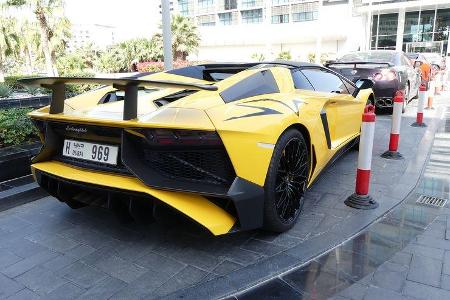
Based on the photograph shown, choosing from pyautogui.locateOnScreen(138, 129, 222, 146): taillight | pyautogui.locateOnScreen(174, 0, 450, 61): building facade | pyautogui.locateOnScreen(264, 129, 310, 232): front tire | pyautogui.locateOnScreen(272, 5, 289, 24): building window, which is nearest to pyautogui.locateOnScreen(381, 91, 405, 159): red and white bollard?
pyautogui.locateOnScreen(264, 129, 310, 232): front tire

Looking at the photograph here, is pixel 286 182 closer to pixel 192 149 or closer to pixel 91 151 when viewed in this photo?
pixel 192 149

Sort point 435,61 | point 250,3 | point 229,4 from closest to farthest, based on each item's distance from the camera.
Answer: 1. point 435,61
2. point 250,3
3. point 229,4

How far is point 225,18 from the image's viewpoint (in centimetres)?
5603

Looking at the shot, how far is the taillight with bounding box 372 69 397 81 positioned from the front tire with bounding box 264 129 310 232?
5.15 meters

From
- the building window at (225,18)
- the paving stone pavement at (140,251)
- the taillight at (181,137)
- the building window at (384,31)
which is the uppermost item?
the building window at (225,18)

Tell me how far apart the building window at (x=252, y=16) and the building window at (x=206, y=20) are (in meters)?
4.97

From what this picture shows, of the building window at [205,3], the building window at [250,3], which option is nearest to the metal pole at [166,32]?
the building window at [250,3]

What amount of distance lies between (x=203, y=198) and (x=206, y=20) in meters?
59.2

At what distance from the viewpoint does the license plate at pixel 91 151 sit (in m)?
2.72

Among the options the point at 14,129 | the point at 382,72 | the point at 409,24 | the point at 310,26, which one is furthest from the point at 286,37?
the point at 14,129

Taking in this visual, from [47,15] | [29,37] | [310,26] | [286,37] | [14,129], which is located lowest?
[14,129]

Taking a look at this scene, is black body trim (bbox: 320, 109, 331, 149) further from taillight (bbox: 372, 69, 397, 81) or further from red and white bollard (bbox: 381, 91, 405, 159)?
taillight (bbox: 372, 69, 397, 81)

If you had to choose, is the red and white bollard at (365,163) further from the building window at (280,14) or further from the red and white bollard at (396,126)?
the building window at (280,14)

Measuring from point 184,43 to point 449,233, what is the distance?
107ft
